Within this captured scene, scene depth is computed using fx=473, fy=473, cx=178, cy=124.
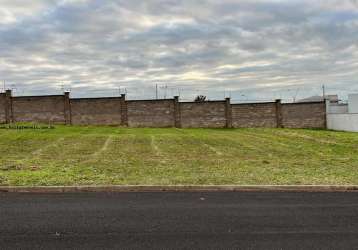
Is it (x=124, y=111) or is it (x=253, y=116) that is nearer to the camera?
(x=124, y=111)

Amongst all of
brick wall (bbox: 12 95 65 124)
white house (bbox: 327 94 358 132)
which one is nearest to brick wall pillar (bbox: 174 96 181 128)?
brick wall (bbox: 12 95 65 124)

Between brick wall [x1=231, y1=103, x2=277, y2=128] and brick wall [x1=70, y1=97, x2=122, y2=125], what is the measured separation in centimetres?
1180

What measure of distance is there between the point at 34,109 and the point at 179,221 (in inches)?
1578

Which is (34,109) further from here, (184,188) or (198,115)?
(184,188)

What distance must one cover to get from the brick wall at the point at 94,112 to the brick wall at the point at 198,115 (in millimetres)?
6358

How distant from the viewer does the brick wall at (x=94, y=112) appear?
46.0 m

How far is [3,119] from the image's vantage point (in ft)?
149

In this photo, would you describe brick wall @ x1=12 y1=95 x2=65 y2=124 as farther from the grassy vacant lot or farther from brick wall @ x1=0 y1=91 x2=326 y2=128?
the grassy vacant lot

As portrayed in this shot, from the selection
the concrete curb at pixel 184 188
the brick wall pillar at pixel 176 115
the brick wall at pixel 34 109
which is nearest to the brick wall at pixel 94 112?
the brick wall at pixel 34 109

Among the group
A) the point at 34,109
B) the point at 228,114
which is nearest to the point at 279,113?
the point at 228,114

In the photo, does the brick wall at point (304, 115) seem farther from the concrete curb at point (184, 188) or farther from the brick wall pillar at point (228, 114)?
the concrete curb at point (184, 188)

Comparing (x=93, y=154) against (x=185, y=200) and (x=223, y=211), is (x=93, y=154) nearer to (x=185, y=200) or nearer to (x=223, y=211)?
(x=185, y=200)

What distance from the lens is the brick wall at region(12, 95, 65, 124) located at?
45.4 meters

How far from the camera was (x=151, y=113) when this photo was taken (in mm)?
46750
